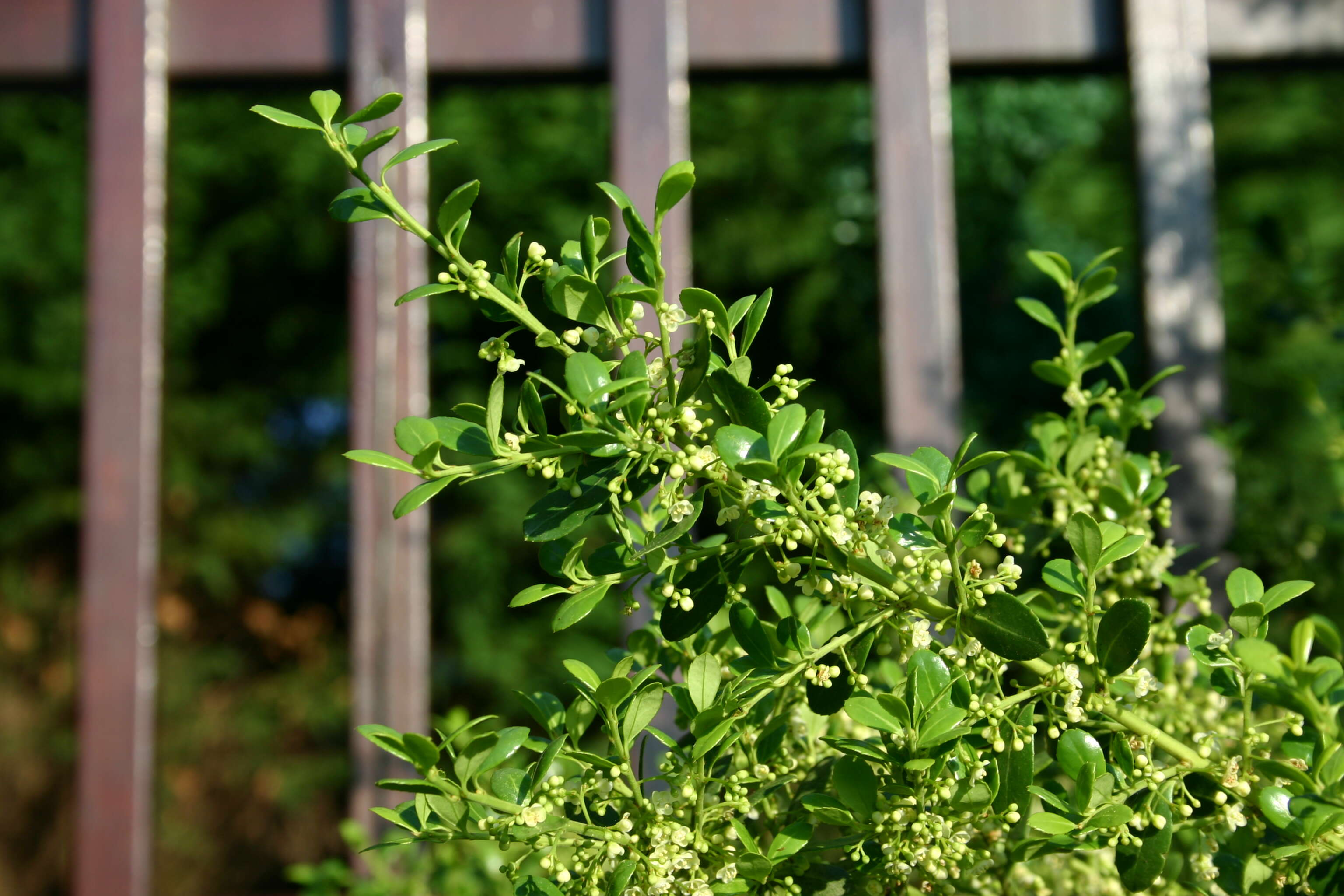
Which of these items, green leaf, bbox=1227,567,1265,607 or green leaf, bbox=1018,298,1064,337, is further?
green leaf, bbox=1018,298,1064,337

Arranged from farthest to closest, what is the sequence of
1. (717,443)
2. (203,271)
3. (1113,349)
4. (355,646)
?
(203,271) → (355,646) → (1113,349) → (717,443)

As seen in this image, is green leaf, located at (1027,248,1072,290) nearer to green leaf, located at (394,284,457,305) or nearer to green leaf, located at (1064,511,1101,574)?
green leaf, located at (1064,511,1101,574)

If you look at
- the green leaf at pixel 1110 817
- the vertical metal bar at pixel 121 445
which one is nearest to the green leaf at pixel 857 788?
the green leaf at pixel 1110 817

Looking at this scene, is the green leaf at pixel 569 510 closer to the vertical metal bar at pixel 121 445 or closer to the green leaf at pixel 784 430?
the green leaf at pixel 784 430

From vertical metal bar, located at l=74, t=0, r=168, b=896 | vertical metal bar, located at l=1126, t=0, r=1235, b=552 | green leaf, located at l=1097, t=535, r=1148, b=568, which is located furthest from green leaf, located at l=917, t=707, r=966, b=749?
vertical metal bar, located at l=74, t=0, r=168, b=896

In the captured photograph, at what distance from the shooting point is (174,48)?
64.3 inches

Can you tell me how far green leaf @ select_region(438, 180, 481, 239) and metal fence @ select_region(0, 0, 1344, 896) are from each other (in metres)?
1.00

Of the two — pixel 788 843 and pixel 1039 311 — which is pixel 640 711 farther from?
pixel 1039 311

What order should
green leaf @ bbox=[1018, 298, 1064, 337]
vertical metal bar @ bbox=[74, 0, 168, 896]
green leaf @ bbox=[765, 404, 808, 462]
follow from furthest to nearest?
vertical metal bar @ bbox=[74, 0, 168, 896]
green leaf @ bbox=[1018, 298, 1064, 337]
green leaf @ bbox=[765, 404, 808, 462]

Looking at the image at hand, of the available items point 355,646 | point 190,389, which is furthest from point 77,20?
point 190,389

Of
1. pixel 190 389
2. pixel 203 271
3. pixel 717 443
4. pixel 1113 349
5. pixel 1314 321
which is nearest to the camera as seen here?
pixel 717 443

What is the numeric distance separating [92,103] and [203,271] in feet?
8.40

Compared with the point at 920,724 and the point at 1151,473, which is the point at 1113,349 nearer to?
the point at 1151,473

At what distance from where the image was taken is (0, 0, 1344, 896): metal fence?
151 cm
